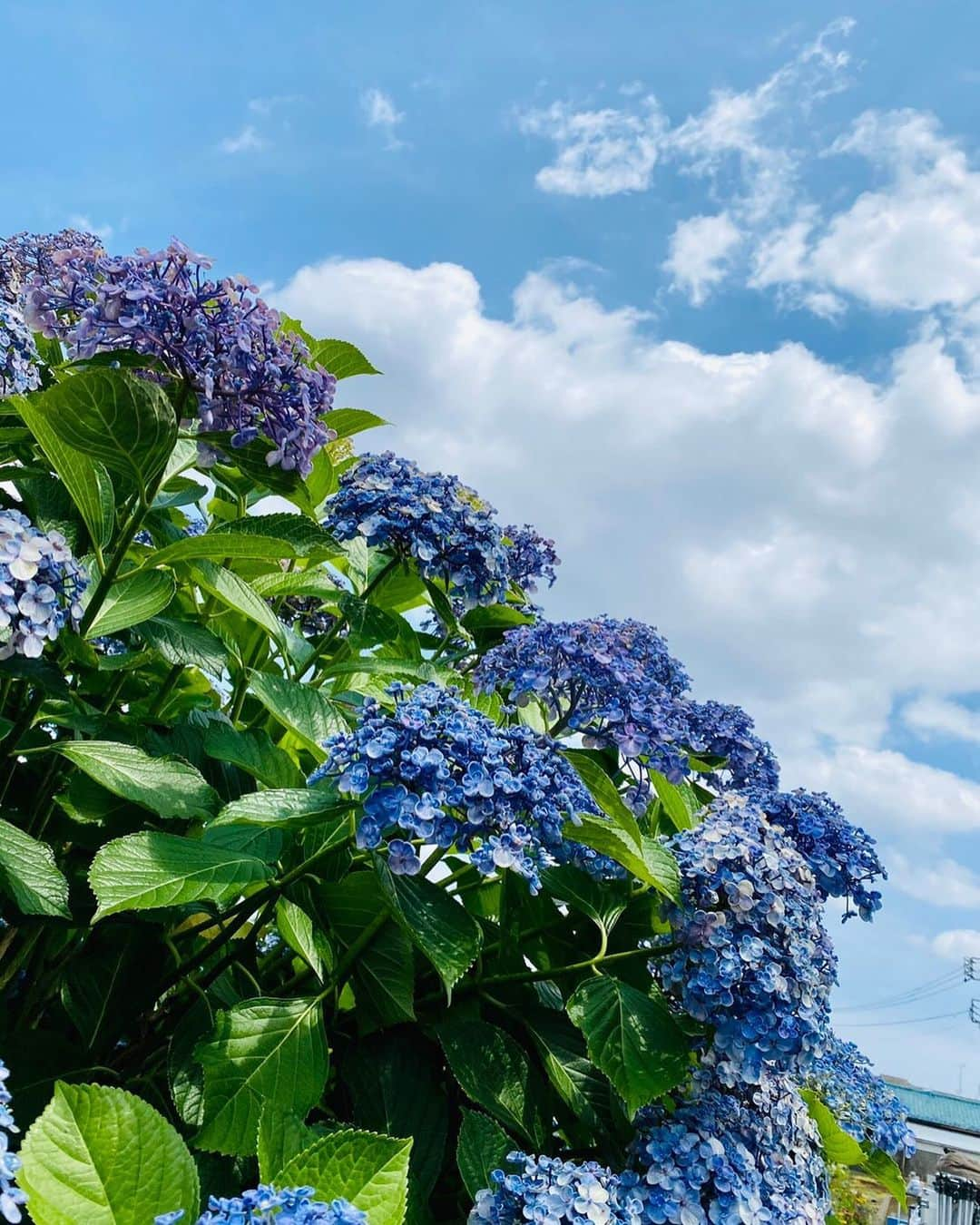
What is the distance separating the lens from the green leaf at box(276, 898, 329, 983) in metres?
1.93

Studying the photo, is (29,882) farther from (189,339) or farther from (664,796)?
(664,796)

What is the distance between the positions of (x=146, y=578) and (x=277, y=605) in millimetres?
1296

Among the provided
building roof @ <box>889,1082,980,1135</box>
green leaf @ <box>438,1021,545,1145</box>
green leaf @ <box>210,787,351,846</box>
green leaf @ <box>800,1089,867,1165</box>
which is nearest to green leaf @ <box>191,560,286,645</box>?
green leaf @ <box>210,787,351,846</box>

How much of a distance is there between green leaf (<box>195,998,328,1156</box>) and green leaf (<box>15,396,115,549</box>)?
1.00 m

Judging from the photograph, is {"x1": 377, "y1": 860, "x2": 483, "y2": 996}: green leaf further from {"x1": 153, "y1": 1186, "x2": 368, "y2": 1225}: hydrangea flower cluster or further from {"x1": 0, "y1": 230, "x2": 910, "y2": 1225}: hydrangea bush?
{"x1": 153, "y1": 1186, "x2": 368, "y2": 1225}: hydrangea flower cluster

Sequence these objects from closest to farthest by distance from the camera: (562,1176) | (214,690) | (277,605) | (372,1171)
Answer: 1. (372,1171)
2. (562,1176)
3. (214,690)
4. (277,605)

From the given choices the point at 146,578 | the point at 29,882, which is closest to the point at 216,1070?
the point at 29,882

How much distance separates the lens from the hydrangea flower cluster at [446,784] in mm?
1758

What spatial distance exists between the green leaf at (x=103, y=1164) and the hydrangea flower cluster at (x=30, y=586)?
0.84 meters

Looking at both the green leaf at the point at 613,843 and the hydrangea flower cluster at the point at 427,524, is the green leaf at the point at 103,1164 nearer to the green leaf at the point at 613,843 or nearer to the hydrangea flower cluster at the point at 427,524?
the green leaf at the point at 613,843

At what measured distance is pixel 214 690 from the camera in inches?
127

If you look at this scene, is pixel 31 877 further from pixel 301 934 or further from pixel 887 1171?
pixel 887 1171

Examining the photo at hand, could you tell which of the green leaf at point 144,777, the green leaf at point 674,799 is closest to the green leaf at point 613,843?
the green leaf at point 674,799

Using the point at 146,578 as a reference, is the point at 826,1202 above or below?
below
